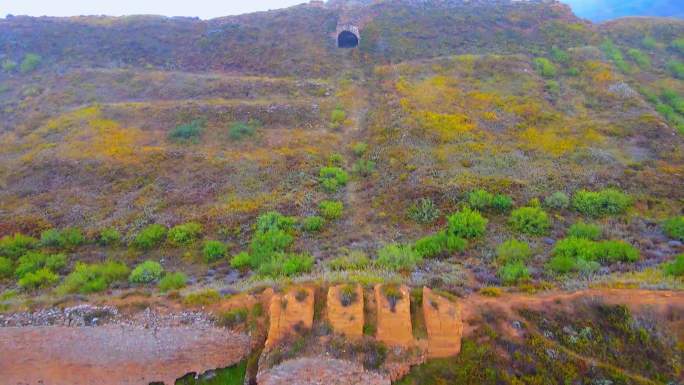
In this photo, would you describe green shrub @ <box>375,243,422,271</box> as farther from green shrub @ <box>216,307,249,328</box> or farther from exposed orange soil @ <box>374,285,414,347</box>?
green shrub @ <box>216,307,249,328</box>

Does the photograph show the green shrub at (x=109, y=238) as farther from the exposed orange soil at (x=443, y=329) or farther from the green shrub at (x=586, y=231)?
the green shrub at (x=586, y=231)

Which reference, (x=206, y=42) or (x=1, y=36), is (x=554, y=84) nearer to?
(x=206, y=42)

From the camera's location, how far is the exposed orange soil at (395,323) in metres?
7.55

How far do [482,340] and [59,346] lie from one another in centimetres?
793

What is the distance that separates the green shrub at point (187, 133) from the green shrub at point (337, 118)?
6433mm

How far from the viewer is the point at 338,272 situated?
9.71 m

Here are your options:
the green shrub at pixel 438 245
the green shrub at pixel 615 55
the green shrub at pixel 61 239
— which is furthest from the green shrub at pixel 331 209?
the green shrub at pixel 615 55

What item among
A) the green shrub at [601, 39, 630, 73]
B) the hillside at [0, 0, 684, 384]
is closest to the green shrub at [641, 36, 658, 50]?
the hillside at [0, 0, 684, 384]

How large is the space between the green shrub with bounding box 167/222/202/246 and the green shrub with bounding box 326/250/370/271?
4.79m

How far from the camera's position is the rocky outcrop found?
7195mm

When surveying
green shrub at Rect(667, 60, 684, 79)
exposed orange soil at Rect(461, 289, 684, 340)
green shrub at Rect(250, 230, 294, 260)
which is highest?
green shrub at Rect(667, 60, 684, 79)

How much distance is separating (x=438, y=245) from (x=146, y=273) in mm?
7455

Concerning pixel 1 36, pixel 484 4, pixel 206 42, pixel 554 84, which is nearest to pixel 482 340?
pixel 554 84

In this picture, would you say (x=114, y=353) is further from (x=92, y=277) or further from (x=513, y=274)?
(x=513, y=274)
